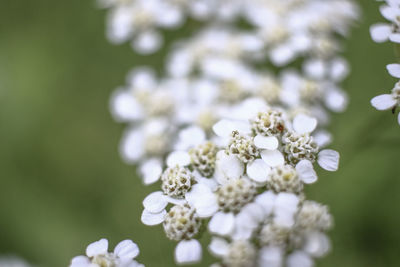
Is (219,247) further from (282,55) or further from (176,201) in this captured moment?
(282,55)

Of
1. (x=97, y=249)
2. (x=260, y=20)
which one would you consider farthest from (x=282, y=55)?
(x=97, y=249)

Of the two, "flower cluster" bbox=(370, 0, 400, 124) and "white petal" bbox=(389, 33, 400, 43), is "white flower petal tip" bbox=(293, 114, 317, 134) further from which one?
"white petal" bbox=(389, 33, 400, 43)

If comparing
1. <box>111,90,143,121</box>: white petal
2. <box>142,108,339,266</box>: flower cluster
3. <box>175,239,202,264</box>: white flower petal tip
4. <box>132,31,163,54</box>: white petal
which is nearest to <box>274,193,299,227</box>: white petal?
<box>142,108,339,266</box>: flower cluster

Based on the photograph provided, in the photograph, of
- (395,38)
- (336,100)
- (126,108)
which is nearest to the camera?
(395,38)

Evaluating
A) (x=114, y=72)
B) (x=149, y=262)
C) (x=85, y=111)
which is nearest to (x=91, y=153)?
(x=85, y=111)

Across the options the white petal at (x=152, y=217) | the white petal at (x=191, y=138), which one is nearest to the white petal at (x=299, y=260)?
the white petal at (x=152, y=217)
